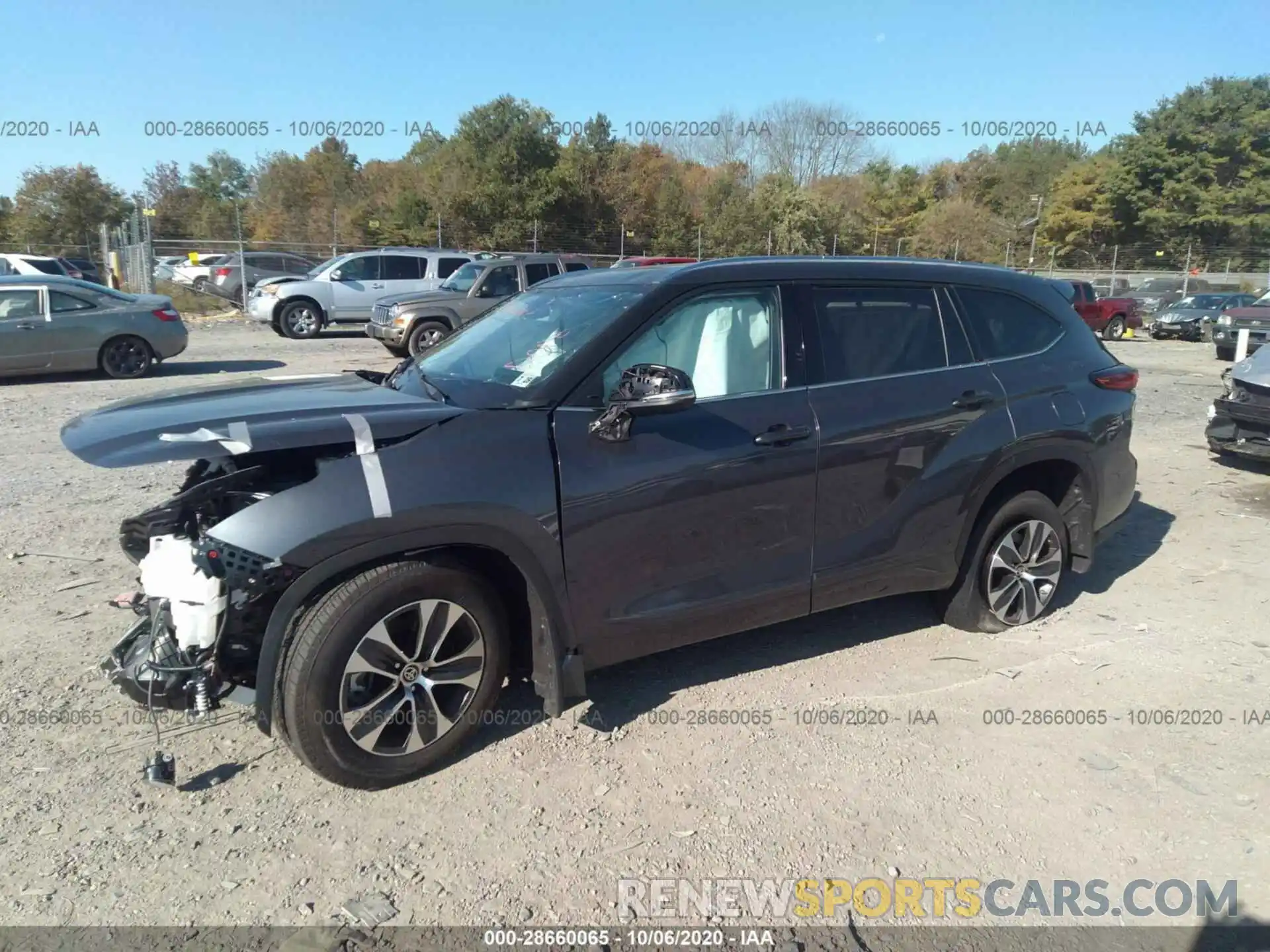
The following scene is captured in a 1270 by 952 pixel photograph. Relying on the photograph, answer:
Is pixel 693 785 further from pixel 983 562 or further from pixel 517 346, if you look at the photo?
pixel 983 562

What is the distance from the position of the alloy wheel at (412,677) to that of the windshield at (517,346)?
A: 0.84 metres

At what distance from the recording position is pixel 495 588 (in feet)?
10.6

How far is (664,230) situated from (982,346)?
36065 mm

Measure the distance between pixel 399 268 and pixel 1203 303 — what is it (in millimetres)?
23884

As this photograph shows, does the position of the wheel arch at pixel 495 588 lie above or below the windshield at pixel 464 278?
below

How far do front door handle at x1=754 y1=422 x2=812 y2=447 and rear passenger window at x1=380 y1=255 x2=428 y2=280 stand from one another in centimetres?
1764

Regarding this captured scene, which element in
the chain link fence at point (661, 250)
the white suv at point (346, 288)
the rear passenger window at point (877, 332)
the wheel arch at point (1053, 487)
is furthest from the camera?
the chain link fence at point (661, 250)

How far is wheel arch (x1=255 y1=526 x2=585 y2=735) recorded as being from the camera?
286 centimetres

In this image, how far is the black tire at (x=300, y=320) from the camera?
18984 millimetres

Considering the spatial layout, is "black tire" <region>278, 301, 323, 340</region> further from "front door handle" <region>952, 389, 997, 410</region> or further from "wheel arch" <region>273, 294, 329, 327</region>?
"front door handle" <region>952, 389, 997, 410</region>

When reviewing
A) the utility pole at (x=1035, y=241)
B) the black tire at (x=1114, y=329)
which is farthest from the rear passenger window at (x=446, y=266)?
the utility pole at (x=1035, y=241)

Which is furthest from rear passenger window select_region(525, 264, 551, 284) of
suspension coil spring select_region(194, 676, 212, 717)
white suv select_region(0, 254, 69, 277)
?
suspension coil spring select_region(194, 676, 212, 717)

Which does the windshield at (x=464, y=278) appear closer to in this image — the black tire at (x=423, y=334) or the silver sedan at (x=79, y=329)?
the black tire at (x=423, y=334)

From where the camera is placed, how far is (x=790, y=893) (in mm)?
2697
